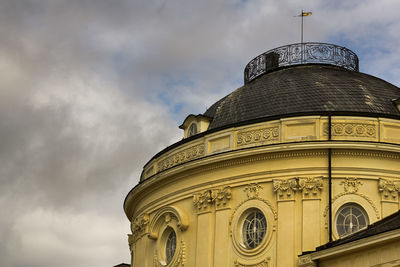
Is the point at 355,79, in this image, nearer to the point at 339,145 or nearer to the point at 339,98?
the point at 339,98

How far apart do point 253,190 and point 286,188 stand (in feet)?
4.51

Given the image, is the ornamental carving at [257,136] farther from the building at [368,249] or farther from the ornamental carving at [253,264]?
the building at [368,249]

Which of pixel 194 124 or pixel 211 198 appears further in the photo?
pixel 194 124

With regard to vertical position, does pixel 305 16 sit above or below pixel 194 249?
above

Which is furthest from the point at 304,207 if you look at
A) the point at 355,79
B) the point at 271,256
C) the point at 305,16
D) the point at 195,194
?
the point at 305,16

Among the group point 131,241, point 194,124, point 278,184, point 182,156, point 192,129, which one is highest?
point 194,124

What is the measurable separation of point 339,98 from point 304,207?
17.4ft

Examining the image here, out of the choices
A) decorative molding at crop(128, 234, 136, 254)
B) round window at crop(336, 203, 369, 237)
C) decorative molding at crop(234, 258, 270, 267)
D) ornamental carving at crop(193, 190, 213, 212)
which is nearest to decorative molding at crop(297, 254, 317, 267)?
decorative molding at crop(234, 258, 270, 267)

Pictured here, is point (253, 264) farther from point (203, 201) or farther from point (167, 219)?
point (167, 219)

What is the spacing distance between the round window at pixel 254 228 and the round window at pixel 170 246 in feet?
11.8

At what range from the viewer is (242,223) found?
3428 cm

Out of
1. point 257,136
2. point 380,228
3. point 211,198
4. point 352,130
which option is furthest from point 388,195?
point 211,198

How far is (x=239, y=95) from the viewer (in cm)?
3812

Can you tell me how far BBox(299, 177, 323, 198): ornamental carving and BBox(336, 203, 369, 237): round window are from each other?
114 cm
